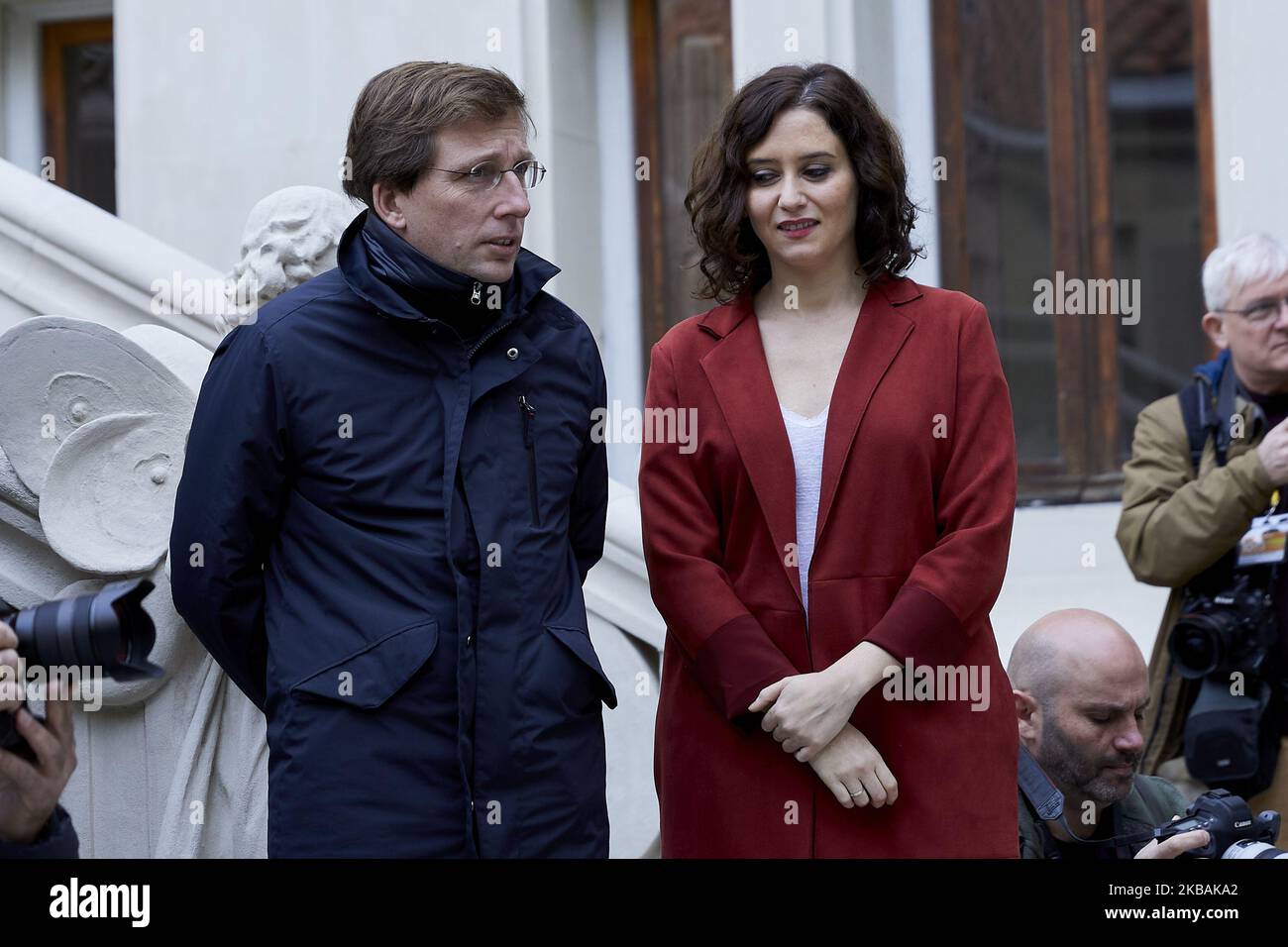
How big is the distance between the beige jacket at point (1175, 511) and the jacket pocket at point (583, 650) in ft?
5.56

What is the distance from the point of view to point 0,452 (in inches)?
150

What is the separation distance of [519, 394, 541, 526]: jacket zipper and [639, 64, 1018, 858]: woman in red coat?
0.80ft

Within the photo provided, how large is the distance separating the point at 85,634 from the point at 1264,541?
2729 mm

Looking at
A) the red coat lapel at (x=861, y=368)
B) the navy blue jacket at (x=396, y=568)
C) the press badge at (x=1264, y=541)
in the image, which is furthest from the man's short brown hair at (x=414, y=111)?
the press badge at (x=1264, y=541)

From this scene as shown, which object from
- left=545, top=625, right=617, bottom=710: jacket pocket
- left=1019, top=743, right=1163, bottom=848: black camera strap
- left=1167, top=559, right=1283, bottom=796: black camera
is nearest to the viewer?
left=545, top=625, right=617, bottom=710: jacket pocket

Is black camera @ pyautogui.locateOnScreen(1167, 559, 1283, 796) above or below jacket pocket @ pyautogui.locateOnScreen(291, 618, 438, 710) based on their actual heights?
below

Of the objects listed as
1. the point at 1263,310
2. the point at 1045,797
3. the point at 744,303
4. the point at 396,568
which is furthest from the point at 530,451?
the point at 1263,310

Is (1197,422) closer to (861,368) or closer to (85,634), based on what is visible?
(861,368)

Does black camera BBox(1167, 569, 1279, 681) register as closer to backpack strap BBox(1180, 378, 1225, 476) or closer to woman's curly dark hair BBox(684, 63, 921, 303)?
backpack strap BBox(1180, 378, 1225, 476)

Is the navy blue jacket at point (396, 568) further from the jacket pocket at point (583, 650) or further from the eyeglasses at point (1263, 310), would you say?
the eyeglasses at point (1263, 310)

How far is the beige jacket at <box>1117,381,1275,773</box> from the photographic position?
13.5ft

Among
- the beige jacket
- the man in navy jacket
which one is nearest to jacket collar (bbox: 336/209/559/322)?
the man in navy jacket

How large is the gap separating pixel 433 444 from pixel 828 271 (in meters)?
0.81
